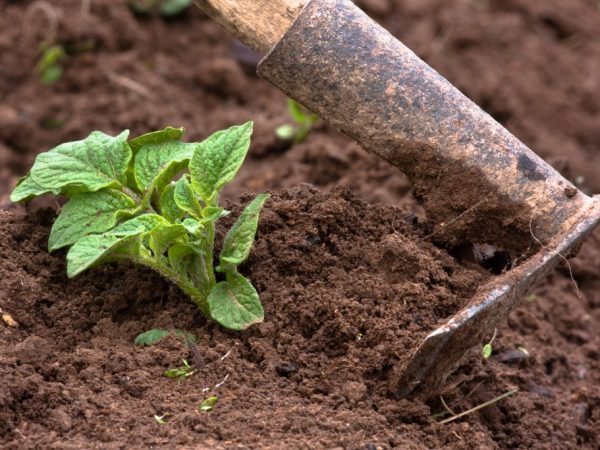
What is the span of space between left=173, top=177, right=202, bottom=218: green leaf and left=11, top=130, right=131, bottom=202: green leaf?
0.18 metres

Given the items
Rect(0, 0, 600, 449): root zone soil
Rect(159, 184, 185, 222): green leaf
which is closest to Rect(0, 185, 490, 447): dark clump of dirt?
Rect(0, 0, 600, 449): root zone soil

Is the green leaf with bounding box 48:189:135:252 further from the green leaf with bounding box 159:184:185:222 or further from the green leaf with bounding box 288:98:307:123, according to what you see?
the green leaf with bounding box 288:98:307:123

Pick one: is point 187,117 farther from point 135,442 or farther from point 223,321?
point 135,442

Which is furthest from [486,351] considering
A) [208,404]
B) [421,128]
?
[208,404]

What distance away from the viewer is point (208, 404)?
242 cm

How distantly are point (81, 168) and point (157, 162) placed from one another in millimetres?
201

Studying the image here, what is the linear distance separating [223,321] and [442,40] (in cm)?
329

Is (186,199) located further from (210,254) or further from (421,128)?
(421,128)

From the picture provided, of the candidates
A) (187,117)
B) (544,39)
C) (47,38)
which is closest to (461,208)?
(187,117)

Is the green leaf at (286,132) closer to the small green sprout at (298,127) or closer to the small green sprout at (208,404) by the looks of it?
the small green sprout at (298,127)

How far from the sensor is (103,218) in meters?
2.60

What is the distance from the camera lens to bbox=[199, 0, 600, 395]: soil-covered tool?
103 inches

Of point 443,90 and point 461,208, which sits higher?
point 443,90

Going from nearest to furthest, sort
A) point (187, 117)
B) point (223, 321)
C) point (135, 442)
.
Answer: point (135, 442) → point (223, 321) → point (187, 117)
